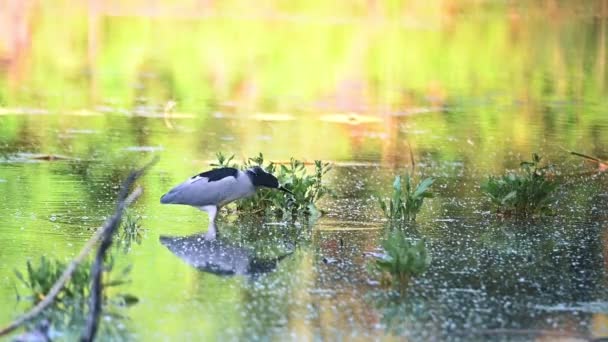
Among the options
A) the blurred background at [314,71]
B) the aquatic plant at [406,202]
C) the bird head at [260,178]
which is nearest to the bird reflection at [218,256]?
the bird head at [260,178]

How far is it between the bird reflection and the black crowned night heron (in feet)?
0.92

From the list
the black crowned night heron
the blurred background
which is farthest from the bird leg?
the blurred background

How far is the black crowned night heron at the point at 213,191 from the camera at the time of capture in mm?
8781

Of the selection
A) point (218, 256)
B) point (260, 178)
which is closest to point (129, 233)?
point (218, 256)

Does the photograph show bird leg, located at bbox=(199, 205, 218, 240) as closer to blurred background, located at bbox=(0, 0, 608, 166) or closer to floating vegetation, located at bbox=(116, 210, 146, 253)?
floating vegetation, located at bbox=(116, 210, 146, 253)

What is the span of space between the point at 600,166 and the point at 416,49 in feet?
41.7

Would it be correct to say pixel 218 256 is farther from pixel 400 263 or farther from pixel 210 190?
pixel 400 263

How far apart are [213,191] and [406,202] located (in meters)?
1.40

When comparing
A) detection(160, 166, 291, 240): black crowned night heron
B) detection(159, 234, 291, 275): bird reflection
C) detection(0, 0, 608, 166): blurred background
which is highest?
detection(0, 0, 608, 166): blurred background

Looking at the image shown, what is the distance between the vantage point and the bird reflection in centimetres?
767

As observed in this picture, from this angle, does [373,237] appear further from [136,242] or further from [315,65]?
[315,65]

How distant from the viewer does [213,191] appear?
8.78 meters

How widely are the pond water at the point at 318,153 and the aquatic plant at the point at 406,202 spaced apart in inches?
4.3

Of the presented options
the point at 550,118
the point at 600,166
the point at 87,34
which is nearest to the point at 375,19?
the point at 87,34
